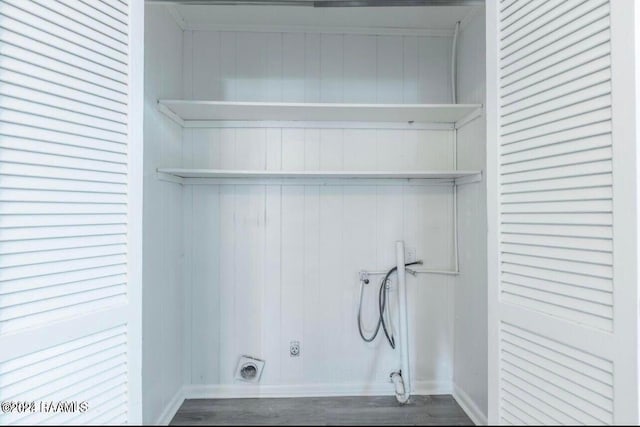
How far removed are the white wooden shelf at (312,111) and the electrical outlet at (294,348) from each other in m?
1.36

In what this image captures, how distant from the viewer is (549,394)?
2.93 ft

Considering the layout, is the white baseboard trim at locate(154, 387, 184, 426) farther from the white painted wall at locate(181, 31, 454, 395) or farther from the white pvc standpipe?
the white pvc standpipe

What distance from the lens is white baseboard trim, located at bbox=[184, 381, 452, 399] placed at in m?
2.15

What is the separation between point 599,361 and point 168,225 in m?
1.86

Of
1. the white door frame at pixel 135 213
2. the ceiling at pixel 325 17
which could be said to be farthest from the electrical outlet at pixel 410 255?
the white door frame at pixel 135 213

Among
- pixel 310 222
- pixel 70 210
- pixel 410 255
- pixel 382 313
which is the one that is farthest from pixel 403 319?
pixel 70 210

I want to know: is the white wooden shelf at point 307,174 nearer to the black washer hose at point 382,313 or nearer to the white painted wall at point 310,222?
the white painted wall at point 310,222

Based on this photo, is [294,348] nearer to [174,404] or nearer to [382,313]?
[382,313]

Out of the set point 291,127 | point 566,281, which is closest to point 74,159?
point 566,281

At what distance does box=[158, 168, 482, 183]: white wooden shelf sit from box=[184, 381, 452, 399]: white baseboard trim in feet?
4.07

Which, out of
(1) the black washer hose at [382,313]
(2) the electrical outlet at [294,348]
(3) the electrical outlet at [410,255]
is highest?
(3) the electrical outlet at [410,255]

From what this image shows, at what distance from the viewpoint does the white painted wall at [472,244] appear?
6.22 feet

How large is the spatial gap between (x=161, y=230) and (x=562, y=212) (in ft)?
5.62

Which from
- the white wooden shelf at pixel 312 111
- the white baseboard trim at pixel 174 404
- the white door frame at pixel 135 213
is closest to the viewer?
the white door frame at pixel 135 213
